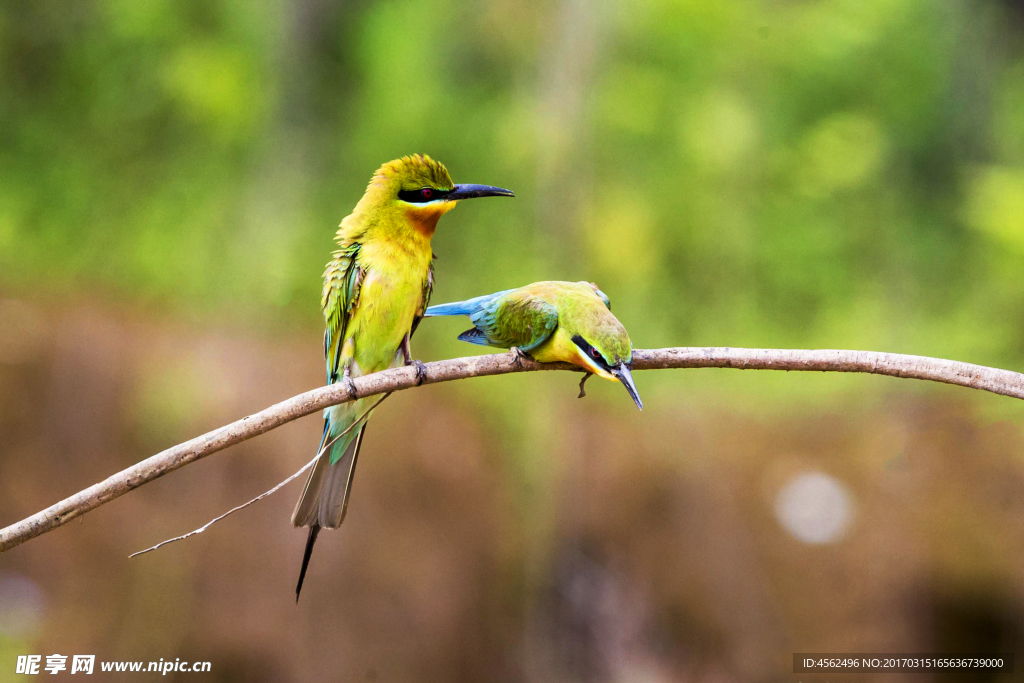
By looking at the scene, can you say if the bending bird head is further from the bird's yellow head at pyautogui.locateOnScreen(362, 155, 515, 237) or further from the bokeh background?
the bokeh background

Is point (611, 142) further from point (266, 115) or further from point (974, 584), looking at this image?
point (974, 584)

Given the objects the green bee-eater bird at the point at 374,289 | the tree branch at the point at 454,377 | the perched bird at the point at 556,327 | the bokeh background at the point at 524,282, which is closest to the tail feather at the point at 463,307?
the perched bird at the point at 556,327

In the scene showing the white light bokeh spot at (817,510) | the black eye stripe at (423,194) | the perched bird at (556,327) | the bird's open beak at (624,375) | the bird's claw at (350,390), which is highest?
the black eye stripe at (423,194)

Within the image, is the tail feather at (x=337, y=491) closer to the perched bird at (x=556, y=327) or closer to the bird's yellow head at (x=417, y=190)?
the perched bird at (x=556, y=327)

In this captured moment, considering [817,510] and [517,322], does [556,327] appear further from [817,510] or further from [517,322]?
[817,510]

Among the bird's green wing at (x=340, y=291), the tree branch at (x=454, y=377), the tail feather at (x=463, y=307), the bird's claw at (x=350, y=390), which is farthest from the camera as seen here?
the bird's green wing at (x=340, y=291)

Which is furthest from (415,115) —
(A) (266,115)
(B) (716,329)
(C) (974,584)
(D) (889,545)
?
(C) (974,584)

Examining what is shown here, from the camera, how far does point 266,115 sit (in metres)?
6.23

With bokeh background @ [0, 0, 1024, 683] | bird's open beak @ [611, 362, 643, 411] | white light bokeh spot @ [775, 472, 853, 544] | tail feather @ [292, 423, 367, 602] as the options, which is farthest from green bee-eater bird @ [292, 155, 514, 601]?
white light bokeh spot @ [775, 472, 853, 544]

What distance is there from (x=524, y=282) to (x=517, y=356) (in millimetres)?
3498

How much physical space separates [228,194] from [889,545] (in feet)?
17.4

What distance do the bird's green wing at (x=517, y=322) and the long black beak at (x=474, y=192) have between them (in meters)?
0.28

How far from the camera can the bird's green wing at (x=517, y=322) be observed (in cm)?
195

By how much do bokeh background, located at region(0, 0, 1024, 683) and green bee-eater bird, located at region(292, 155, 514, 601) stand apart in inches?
104
